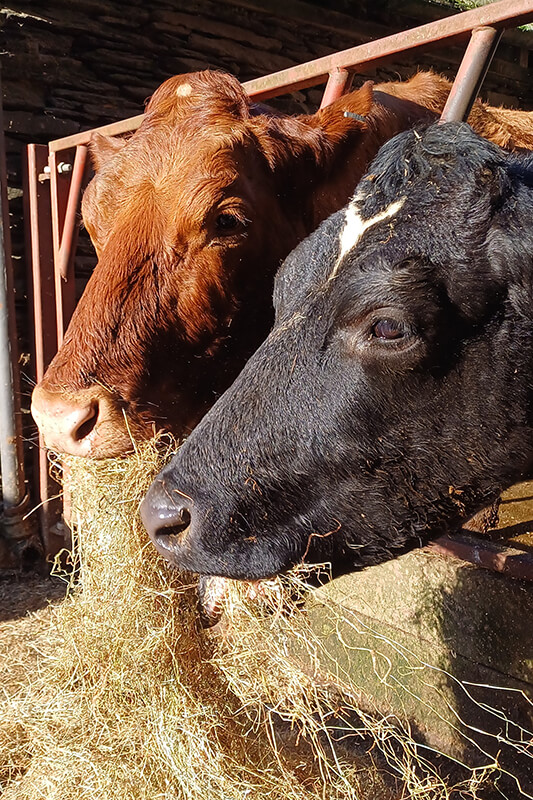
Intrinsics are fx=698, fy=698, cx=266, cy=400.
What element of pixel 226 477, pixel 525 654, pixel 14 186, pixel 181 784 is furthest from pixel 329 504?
pixel 14 186

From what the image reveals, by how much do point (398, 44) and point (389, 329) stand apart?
127 centimetres

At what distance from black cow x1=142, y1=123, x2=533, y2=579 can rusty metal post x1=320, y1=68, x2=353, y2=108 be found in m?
0.98

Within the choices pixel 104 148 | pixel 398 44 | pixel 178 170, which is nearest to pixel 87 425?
pixel 178 170

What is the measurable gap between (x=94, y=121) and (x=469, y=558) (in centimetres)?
444

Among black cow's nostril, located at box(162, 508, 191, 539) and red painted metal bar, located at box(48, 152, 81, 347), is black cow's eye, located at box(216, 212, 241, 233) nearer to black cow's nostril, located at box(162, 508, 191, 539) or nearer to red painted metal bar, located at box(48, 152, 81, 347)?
black cow's nostril, located at box(162, 508, 191, 539)

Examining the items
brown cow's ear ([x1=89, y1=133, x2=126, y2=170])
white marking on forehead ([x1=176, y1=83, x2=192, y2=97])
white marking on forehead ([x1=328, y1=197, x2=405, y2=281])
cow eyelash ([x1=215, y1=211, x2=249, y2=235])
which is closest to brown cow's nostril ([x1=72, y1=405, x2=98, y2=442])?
cow eyelash ([x1=215, y1=211, x2=249, y2=235])

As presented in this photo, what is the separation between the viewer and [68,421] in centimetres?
215

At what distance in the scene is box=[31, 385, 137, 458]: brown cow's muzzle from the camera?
7.08ft

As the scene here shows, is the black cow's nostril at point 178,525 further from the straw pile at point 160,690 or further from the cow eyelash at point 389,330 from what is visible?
the cow eyelash at point 389,330

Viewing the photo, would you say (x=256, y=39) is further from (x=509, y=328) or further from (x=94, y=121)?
(x=509, y=328)

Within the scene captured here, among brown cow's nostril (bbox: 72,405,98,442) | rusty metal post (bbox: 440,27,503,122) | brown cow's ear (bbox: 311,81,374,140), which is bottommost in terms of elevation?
brown cow's nostril (bbox: 72,405,98,442)

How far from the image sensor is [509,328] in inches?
59.7

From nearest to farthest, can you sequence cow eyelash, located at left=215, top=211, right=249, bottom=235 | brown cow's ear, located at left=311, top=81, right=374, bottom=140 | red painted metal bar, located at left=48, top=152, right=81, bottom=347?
cow eyelash, located at left=215, top=211, right=249, bottom=235 < brown cow's ear, located at left=311, top=81, right=374, bottom=140 < red painted metal bar, located at left=48, top=152, right=81, bottom=347

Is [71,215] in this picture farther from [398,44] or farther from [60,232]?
[398,44]
